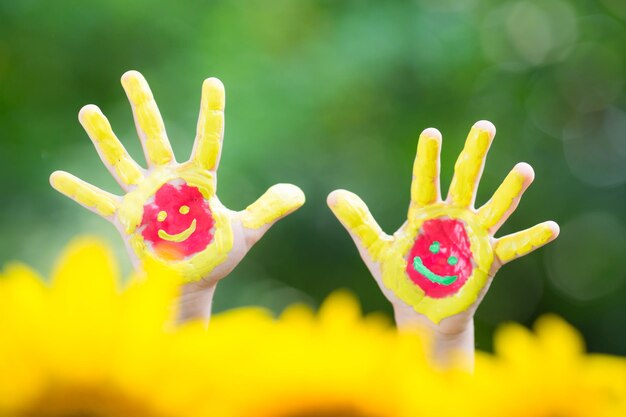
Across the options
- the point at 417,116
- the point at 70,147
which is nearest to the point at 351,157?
the point at 417,116

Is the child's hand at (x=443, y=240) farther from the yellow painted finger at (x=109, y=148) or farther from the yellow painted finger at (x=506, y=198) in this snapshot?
the yellow painted finger at (x=109, y=148)

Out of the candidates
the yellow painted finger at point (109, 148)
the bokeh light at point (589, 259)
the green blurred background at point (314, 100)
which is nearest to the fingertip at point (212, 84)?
the yellow painted finger at point (109, 148)

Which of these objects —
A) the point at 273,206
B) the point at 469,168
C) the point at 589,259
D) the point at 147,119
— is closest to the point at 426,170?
the point at 469,168

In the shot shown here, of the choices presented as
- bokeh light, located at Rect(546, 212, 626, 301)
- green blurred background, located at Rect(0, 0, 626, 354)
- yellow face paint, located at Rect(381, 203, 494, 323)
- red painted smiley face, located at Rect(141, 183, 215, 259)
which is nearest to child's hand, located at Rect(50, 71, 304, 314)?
red painted smiley face, located at Rect(141, 183, 215, 259)

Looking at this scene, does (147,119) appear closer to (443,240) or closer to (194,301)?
(194,301)

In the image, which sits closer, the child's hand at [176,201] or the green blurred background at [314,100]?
the child's hand at [176,201]

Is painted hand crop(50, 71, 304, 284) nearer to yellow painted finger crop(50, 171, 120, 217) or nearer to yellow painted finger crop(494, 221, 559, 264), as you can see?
yellow painted finger crop(50, 171, 120, 217)

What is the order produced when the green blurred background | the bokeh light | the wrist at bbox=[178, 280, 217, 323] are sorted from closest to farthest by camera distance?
1. the wrist at bbox=[178, 280, 217, 323]
2. the green blurred background
3. the bokeh light
